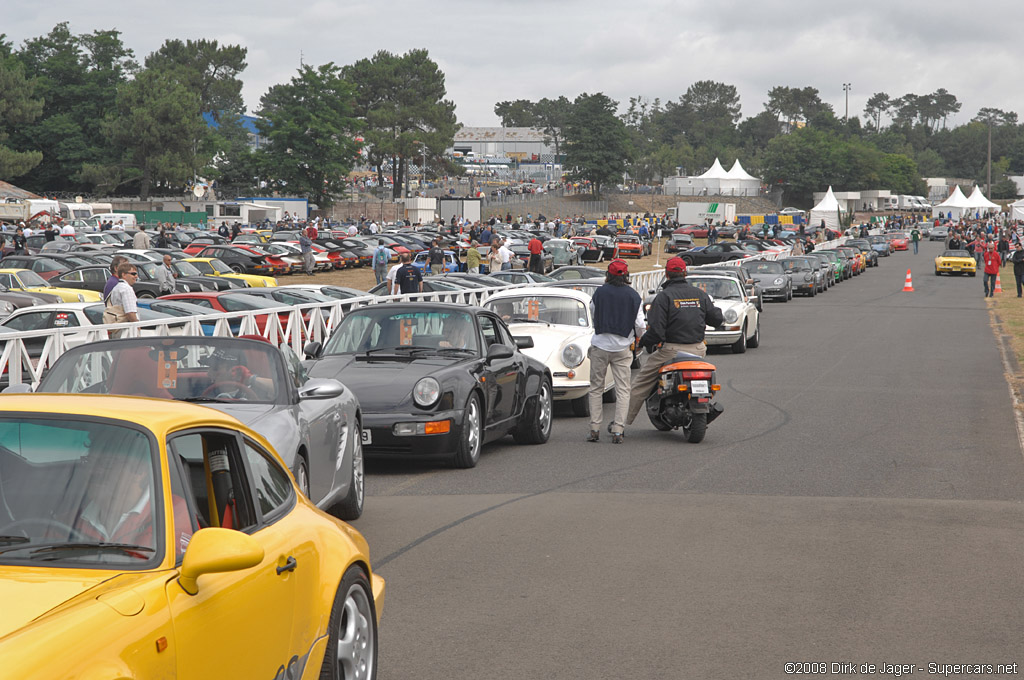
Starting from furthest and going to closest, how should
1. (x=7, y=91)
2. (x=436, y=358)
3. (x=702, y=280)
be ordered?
(x=7, y=91) < (x=702, y=280) < (x=436, y=358)

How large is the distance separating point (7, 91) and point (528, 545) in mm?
107715

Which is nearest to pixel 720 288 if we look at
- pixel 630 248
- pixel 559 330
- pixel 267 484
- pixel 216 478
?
pixel 559 330

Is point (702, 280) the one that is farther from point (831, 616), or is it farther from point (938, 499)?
point (831, 616)

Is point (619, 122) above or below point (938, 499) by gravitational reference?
above

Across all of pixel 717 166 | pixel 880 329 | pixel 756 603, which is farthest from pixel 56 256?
pixel 717 166

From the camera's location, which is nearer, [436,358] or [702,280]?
[436,358]

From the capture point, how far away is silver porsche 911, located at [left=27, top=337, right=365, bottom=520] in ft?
25.0

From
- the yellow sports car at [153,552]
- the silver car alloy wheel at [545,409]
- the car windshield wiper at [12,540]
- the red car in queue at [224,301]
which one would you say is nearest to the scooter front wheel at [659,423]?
the silver car alloy wheel at [545,409]

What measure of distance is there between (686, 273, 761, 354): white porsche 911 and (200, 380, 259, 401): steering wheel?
15488 mm

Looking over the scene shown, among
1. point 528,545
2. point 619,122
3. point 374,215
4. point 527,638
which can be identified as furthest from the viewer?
point 619,122

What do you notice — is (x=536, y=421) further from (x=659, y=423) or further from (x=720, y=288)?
(x=720, y=288)

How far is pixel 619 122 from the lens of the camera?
152375 millimetres

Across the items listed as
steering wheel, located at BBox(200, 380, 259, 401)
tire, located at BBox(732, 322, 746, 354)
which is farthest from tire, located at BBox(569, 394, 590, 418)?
tire, located at BBox(732, 322, 746, 354)

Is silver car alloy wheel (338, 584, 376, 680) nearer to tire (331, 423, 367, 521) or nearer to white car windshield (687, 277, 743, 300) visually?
tire (331, 423, 367, 521)
